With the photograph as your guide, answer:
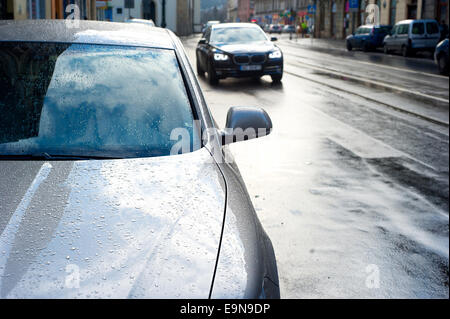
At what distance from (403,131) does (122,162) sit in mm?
7994

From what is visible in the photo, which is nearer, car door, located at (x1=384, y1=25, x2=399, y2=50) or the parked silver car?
the parked silver car

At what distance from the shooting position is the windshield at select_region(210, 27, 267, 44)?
1784 centimetres

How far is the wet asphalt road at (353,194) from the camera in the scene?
4156 mm

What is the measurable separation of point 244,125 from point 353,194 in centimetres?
336

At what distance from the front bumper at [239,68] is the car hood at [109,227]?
47.4ft

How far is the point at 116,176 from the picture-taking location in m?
2.22

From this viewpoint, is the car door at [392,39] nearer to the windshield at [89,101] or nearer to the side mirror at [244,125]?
the side mirror at [244,125]

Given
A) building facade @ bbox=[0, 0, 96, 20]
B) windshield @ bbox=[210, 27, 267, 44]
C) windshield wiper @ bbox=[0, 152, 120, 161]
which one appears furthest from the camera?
windshield @ bbox=[210, 27, 267, 44]

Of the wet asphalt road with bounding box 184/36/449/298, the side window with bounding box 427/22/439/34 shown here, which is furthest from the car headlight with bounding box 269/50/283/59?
the side window with bounding box 427/22/439/34

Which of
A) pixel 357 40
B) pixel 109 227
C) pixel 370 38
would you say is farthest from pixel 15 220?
pixel 357 40

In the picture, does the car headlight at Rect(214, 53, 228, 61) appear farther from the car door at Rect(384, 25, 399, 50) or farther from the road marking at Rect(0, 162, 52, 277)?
the car door at Rect(384, 25, 399, 50)

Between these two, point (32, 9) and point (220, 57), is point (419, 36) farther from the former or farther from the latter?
point (32, 9)

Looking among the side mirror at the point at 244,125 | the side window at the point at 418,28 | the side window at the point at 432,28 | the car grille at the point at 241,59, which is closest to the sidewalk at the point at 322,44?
the side window at the point at 418,28
